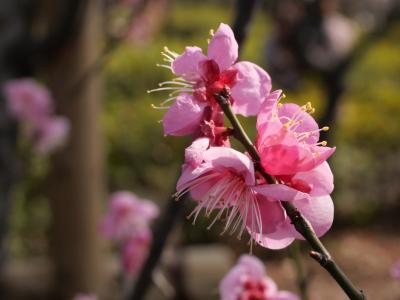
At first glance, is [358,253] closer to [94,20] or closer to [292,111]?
[94,20]

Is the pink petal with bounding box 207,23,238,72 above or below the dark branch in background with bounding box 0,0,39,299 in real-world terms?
above

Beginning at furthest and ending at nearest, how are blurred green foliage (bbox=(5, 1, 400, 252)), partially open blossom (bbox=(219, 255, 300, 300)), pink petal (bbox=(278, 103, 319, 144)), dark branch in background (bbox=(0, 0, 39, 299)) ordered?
blurred green foliage (bbox=(5, 1, 400, 252)) → dark branch in background (bbox=(0, 0, 39, 299)) → partially open blossom (bbox=(219, 255, 300, 300)) → pink petal (bbox=(278, 103, 319, 144))

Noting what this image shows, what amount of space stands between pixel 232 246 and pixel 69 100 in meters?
2.46

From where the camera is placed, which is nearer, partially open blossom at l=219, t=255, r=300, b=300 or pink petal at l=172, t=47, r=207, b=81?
pink petal at l=172, t=47, r=207, b=81

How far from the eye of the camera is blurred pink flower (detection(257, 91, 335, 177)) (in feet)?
2.10

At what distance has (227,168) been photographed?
62 cm

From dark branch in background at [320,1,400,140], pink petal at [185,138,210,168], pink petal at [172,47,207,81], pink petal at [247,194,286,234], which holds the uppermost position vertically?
pink petal at [172,47,207,81]

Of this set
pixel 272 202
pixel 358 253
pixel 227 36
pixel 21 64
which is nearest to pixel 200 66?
pixel 227 36

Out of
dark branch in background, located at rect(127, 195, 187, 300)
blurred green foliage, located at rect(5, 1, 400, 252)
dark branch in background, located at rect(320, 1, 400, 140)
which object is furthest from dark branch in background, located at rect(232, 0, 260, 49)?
blurred green foliage, located at rect(5, 1, 400, 252)

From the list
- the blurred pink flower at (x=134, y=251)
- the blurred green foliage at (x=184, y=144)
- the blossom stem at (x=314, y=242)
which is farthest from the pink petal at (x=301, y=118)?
the blurred green foliage at (x=184, y=144)

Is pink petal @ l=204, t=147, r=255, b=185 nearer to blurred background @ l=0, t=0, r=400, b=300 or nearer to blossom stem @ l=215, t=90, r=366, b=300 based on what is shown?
blossom stem @ l=215, t=90, r=366, b=300

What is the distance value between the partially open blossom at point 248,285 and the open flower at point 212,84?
0.37 m

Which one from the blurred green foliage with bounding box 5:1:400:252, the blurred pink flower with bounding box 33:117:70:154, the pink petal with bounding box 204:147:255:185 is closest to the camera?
the pink petal with bounding box 204:147:255:185

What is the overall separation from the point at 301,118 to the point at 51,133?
2.08 meters
